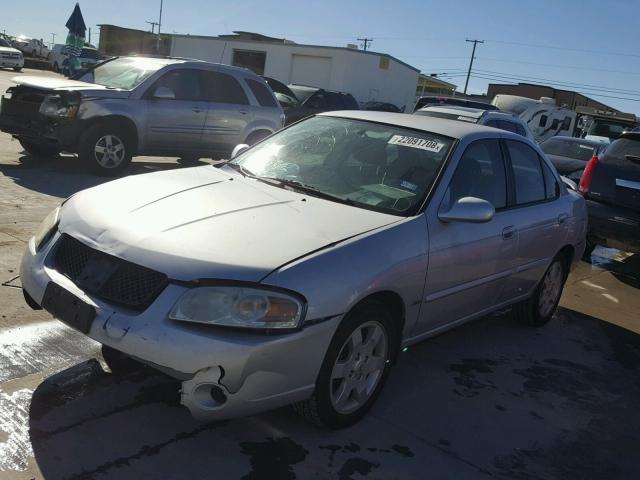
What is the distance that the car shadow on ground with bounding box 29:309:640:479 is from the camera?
9.32 ft

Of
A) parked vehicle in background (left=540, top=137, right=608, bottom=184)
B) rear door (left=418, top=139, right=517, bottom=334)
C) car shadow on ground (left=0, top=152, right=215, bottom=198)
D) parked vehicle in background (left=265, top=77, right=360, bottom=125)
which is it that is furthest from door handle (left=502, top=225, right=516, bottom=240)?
parked vehicle in background (left=265, top=77, right=360, bottom=125)

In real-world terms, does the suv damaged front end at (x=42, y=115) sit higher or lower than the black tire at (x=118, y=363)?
higher

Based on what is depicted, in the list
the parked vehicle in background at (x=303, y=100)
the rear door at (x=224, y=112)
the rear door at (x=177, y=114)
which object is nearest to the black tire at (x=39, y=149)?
the rear door at (x=177, y=114)

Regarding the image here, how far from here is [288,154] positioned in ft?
13.9

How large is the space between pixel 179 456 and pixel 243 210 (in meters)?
1.24

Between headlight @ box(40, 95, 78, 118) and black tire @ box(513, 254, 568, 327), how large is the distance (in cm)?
625

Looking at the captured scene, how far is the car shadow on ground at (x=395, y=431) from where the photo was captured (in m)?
2.84

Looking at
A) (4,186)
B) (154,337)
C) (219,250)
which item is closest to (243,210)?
(219,250)

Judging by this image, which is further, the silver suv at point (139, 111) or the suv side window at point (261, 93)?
the suv side window at point (261, 93)

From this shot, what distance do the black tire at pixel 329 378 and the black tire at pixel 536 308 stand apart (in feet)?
7.46

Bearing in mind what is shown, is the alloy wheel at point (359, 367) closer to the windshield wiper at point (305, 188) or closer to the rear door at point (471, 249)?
the rear door at point (471, 249)

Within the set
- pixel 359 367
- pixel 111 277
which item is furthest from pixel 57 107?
pixel 359 367

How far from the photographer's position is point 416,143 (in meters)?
4.06

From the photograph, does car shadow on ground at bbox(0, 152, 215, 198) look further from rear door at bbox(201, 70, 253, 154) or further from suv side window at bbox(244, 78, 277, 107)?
suv side window at bbox(244, 78, 277, 107)
